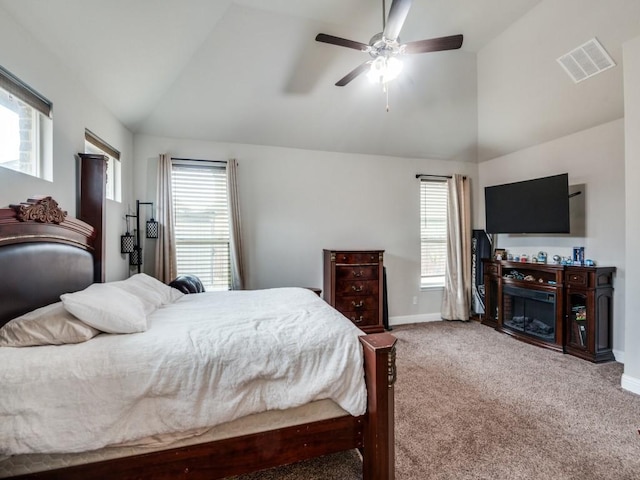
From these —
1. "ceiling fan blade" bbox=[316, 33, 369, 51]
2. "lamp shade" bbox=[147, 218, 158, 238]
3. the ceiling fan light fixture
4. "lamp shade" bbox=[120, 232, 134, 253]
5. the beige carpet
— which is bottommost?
the beige carpet

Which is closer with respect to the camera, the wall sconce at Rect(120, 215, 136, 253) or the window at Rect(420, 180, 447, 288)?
the wall sconce at Rect(120, 215, 136, 253)

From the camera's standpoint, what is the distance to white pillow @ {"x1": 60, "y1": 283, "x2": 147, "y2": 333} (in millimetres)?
1430

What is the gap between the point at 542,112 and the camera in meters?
3.55

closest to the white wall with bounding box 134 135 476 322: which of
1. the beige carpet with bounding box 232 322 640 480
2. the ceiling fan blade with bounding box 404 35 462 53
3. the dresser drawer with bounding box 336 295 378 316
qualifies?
the dresser drawer with bounding box 336 295 378 316

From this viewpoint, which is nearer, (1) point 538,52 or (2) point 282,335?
(2) point 282,335

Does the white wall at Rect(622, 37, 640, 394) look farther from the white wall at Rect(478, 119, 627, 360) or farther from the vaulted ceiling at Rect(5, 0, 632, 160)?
the vaulted ceiling at Rect(5, 0, 632, 160)

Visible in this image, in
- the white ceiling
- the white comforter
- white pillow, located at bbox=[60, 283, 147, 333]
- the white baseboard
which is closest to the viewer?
the white comforter

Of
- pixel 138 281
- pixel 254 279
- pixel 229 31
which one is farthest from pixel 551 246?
pixel 138 281

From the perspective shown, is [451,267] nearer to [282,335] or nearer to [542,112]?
[542,112]

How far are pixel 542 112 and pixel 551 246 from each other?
5.60 ft

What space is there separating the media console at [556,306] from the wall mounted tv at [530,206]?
1.59ft

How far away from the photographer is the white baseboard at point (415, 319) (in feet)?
15.0

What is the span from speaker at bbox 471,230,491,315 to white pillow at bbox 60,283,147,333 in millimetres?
4641

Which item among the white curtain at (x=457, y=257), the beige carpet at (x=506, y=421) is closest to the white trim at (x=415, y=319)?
the white curtain at (x=457, y=257)
